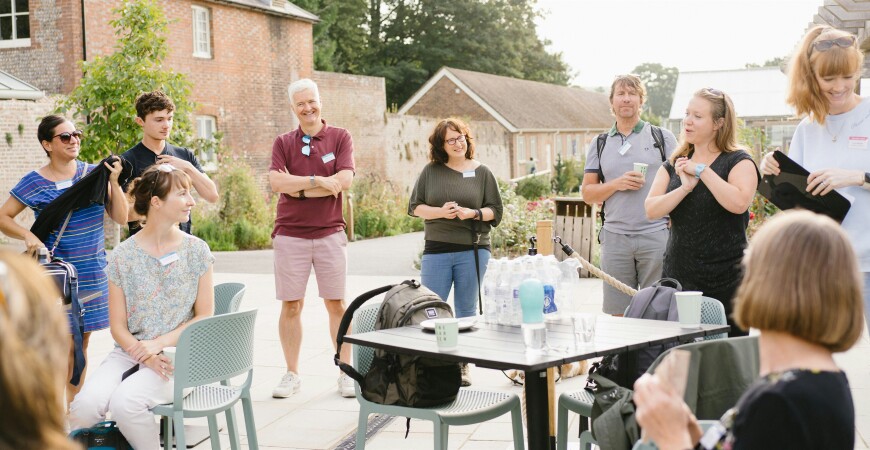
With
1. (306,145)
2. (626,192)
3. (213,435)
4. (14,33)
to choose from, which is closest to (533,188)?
(14,33)

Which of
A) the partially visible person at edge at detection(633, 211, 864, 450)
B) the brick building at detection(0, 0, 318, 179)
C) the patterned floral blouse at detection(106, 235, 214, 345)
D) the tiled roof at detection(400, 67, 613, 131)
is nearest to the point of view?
the partially visible person at edge at detection(633, 211, 864, 450)

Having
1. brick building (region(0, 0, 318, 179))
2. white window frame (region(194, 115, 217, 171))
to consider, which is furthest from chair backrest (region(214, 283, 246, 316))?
white window frame (region(194, 115, 217, 171))

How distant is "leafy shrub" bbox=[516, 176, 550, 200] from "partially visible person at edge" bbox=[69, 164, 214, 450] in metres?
23.2

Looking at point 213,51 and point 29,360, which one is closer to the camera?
point 29,360

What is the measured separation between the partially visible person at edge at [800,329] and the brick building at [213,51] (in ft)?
59.4

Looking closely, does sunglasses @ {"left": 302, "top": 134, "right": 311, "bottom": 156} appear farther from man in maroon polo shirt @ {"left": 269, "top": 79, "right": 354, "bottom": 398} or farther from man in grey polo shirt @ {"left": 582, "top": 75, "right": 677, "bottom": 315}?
man in grey polo shirt @ {"left": 582, "top": 75, "right": 677, "bottom": 315}

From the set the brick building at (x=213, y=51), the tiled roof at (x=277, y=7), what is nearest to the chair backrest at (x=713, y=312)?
the brick building at (x=213, y=51)

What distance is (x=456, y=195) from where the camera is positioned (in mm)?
6035

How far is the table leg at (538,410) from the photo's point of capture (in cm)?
351

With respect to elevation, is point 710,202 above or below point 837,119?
below

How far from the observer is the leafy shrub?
27.4 m

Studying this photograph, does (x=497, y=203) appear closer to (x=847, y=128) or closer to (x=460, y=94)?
(x=847, y=128)

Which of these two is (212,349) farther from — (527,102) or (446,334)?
(527,102)

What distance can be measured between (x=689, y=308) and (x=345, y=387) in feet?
9.60
